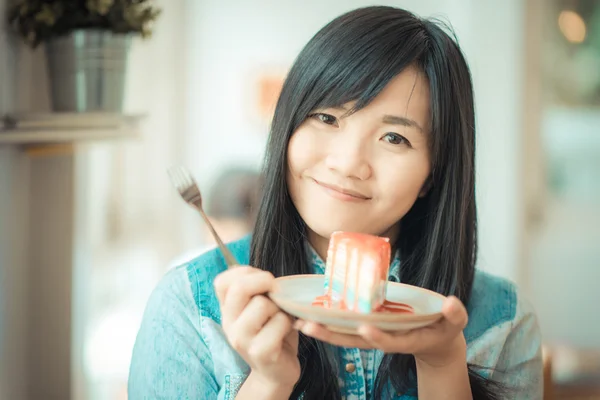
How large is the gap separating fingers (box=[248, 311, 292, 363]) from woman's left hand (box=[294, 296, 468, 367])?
3 cm

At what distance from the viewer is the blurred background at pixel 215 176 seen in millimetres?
1544

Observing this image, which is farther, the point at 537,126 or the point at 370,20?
the point at 537,126

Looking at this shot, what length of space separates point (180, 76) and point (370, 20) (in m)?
3.35

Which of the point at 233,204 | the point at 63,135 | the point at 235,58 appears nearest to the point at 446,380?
the point at 63,135

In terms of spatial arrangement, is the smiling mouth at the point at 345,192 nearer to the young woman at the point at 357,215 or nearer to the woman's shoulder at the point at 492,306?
the young woman at the point at 357,215

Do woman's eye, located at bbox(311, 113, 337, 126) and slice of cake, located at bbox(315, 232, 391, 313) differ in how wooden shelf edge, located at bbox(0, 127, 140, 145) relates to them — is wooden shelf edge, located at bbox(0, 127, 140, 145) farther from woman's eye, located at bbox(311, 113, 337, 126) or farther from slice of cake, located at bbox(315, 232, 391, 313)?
slice of cake, located at bbox(315, 232, 391, 313)

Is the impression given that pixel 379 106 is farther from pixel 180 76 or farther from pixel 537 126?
pixel 180 76

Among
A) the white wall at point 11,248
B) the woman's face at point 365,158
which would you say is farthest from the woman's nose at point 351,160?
the white wall at point 11,248

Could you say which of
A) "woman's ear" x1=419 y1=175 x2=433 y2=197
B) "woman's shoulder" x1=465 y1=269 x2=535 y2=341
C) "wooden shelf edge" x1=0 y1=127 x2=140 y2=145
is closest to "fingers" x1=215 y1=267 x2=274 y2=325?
"woman's ear" x1=419 y1=175 x2=433 y2=197

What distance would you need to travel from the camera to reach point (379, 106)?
3.23 ft

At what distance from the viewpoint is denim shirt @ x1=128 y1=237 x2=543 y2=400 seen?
1.06m

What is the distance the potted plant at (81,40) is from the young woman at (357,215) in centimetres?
52

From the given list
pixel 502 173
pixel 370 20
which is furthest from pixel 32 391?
pixel 502 173

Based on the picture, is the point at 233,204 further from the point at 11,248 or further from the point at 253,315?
the point at 253,315
